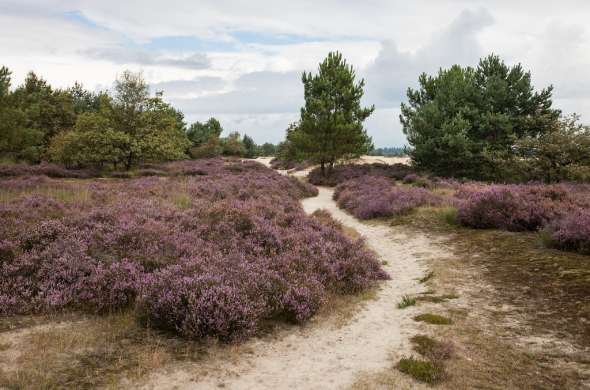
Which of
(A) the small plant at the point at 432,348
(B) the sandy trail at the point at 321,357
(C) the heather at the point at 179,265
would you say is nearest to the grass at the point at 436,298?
(B) the sandy trail at the point at 321,357

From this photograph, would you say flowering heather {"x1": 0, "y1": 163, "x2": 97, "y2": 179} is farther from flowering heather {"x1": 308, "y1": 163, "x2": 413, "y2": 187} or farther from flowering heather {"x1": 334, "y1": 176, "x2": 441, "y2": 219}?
flowering heather {"x1": 308, "y1": 163, "x2": 413, "y2": 187}

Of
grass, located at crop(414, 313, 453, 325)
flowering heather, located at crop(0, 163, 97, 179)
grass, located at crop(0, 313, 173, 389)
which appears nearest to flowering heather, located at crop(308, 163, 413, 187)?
flowering heather, located at crop(0, 163, 97, 179)

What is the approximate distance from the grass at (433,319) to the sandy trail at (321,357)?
0.59 feet

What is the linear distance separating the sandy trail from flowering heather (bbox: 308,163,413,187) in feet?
87.3

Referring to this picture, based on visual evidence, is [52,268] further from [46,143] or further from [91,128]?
[46,143]

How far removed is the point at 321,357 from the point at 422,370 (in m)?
1.40

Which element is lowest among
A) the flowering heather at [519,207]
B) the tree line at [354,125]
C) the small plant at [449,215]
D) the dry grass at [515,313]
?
the dry grass at [515,313]

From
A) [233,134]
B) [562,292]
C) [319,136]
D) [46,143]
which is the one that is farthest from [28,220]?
[233,134]

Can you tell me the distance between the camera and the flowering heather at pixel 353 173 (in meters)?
34.5

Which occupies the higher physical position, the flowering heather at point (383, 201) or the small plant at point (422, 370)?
the flowering heather at point (383, 201)

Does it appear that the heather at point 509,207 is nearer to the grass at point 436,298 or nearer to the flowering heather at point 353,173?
the grass at point 436,298

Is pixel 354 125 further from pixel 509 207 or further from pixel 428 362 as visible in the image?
pixel 428 362

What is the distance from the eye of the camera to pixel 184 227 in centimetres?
1060

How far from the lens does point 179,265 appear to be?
741cm
